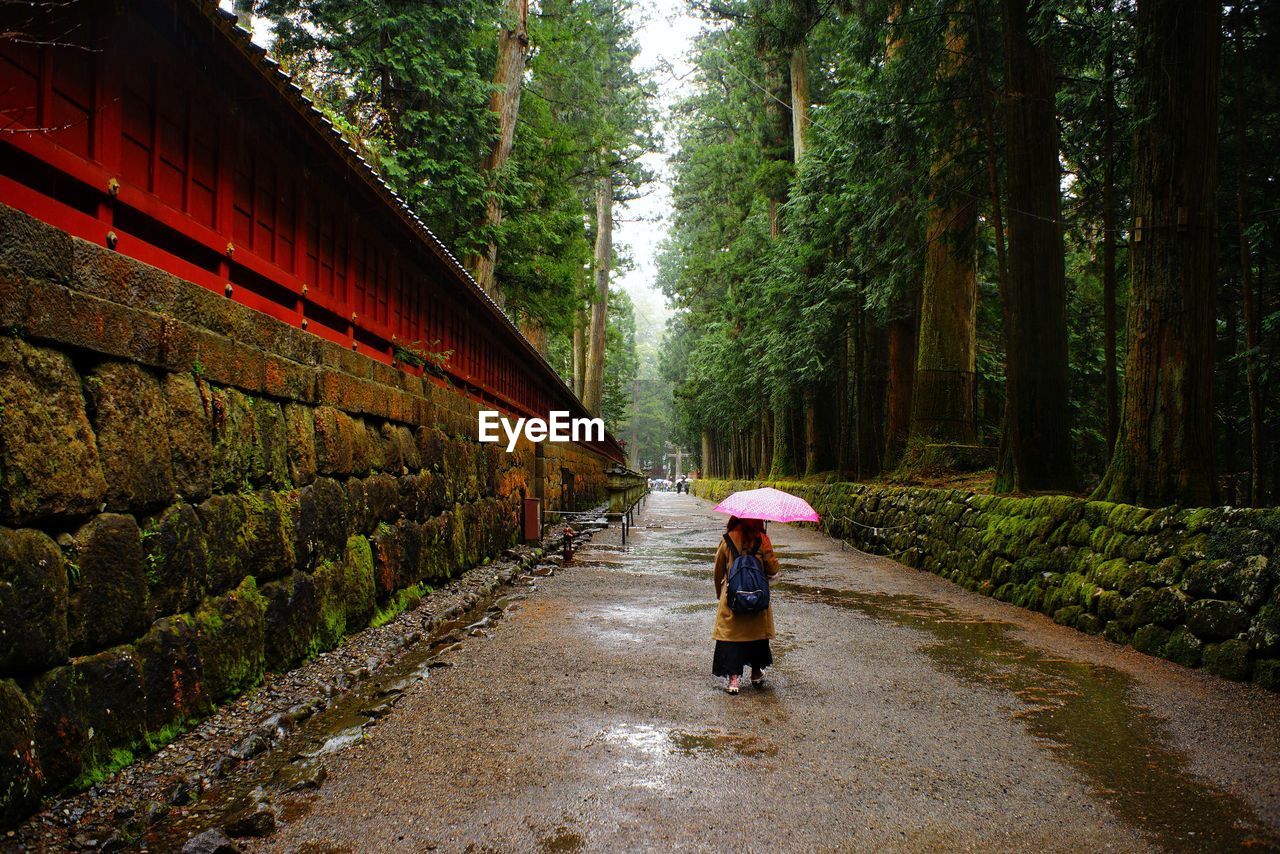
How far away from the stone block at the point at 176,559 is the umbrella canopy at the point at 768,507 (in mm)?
3013

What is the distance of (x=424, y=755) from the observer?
3.78 m

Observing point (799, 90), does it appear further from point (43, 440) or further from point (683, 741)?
point (43, 440)

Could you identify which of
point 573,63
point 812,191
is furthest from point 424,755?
point 573,63

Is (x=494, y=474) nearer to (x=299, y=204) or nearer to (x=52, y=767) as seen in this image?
(x=299, y=204)

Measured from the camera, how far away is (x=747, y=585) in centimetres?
507

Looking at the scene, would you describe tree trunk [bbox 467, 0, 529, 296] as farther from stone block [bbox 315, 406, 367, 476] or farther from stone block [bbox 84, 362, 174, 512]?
stone block [bbox 84, 362, 174, 512]

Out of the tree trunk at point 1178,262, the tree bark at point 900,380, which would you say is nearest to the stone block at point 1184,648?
the tree trunk at point 1178,262

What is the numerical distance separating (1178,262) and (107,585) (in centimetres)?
809

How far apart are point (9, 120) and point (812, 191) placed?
45.6 ft

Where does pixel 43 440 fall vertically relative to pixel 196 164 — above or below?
below

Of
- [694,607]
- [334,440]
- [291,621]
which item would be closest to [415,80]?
[334,440]

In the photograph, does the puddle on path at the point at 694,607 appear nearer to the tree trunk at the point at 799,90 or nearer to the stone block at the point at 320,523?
the stone block at the point at 320,523

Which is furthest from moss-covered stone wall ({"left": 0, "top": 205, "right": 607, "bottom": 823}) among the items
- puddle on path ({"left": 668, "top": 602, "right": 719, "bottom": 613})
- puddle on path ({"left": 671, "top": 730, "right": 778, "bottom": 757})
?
puddle on path ({"left": 668, "top": 602, "right": 719, "bottom": 613})

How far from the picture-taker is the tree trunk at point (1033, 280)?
372 inches
